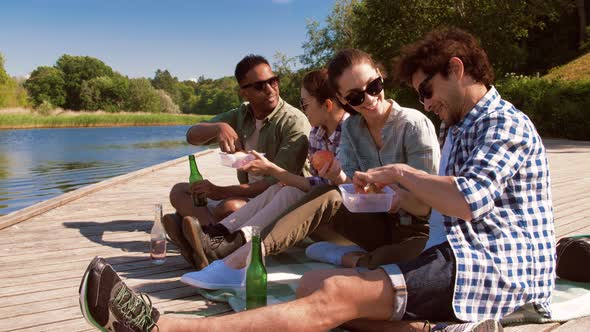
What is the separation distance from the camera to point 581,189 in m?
6.39

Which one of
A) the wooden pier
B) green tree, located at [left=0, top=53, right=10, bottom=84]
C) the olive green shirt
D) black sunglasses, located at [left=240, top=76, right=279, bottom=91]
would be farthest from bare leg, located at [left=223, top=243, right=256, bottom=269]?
green tree, located at [left=0, top=53, right=10, bottom=84]

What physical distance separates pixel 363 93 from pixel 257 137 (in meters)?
1.51

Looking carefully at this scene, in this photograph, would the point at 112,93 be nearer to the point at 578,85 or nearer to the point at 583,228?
the point at 578,85

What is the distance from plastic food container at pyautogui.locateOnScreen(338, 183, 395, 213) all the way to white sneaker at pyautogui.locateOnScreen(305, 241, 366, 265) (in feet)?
2.96

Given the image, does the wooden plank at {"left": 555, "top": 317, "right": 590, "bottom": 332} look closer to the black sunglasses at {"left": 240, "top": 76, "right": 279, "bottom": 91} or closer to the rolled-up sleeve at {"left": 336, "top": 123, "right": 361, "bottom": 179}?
the rolled-up sleeve at {"left": 336, "top": 123, "right": 361, "bottom": 179}

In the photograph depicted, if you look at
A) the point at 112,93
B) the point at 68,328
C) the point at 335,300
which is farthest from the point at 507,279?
the point at 112,93

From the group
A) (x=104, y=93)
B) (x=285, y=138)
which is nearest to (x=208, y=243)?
(x=285, y=138)

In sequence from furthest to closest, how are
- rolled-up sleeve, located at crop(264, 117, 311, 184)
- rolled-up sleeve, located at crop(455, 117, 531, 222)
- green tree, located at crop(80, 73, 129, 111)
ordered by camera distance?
green tree, located at crop(80, 73, 129, 111)
rolled-up sleeve, located at crop(264, 117, 311, 184)
rolled-up sleeve, located at crop(455, 117, 531, 222)

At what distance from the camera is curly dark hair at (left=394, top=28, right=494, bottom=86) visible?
7.06 feet

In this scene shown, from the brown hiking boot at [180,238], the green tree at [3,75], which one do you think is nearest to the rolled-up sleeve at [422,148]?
the brown hiking boot at [180,238]

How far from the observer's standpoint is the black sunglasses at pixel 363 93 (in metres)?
2.94

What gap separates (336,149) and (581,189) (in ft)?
13.5

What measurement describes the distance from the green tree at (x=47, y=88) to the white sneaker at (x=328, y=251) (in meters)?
77.9

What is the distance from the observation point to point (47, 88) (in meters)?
75.0
